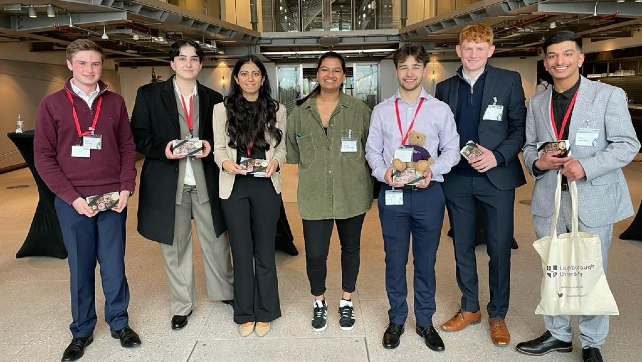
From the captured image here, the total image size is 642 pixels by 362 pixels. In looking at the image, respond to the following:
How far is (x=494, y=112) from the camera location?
9.21ft

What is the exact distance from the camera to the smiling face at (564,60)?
8.29 feet

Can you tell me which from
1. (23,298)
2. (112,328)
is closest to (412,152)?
(112,328)

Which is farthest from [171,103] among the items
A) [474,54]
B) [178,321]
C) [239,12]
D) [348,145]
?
[239,12]

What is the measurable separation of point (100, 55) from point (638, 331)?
373 centimetres

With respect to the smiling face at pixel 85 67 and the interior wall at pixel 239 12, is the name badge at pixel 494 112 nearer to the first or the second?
the smiling face at pixel 85 67

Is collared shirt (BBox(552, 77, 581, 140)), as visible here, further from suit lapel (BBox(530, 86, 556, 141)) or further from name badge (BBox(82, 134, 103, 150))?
name badge (BBox(82, 134, 103, 150))

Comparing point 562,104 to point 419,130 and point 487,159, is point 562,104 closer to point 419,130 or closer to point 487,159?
point 487,159

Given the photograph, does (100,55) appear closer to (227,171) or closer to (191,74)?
(191,74)

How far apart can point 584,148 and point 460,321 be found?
133cm

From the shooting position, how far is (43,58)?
1302cm

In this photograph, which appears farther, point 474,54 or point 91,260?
point 91,260

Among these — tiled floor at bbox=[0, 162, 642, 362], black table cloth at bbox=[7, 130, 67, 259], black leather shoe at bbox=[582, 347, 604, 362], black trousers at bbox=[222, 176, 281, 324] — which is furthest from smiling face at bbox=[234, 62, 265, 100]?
black table cloth at bbox=[7, 130, 67, 259]

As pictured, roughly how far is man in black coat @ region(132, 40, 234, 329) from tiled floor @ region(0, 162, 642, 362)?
12.6 inches

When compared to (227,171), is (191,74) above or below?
above
